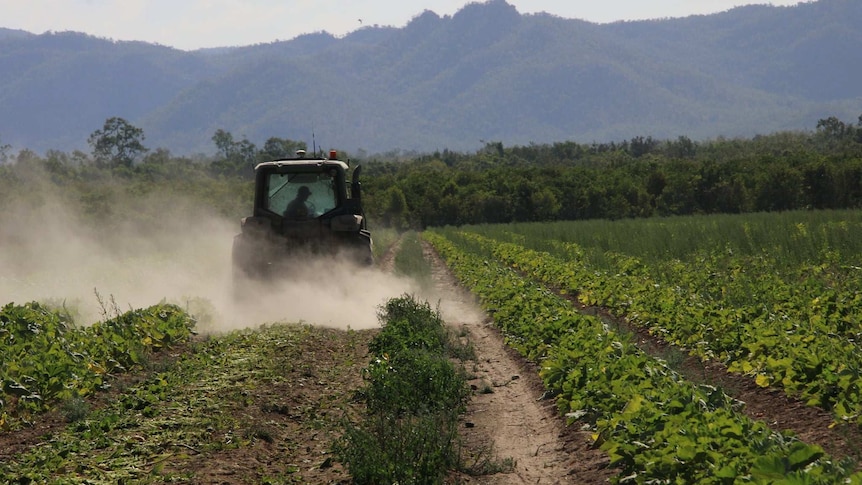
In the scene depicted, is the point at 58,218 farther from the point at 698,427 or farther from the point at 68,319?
the point at 698,427

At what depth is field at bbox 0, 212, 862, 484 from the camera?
711 centimetres

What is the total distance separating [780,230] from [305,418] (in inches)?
895

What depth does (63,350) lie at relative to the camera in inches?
446

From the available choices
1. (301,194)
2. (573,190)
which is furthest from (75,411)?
(573,190)

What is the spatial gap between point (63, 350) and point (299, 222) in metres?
6.50

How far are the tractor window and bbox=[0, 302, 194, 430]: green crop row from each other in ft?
10.3

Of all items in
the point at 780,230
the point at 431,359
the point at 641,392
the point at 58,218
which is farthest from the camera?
the point at 58,218

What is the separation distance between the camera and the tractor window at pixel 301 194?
57.9 feet

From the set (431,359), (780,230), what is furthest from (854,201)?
(431,359)

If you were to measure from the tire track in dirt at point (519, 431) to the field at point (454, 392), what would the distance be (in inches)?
1.4

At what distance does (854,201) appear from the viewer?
67.3 m

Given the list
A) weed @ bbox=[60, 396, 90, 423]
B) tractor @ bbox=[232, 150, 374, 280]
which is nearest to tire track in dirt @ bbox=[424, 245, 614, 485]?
tractor @ bbox=[232, 150, 374, 280]

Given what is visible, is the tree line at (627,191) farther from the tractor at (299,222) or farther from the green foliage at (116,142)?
the green foliage at (116,142)

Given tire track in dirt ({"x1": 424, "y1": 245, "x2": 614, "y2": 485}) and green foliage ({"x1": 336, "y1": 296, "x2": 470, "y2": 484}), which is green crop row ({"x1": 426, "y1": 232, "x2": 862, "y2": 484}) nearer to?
tire track in dirt ({"x1": 424, "y1": 245, "x2": 614, "y2": 485})
